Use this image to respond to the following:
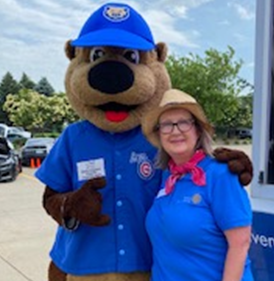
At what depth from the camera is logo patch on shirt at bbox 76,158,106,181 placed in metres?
2.03

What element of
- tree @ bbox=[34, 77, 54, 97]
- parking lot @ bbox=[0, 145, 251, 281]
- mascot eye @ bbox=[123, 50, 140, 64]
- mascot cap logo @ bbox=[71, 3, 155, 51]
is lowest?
parking lot @ bbox=[0, 145, 251, 281]

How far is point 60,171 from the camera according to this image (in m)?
2.09

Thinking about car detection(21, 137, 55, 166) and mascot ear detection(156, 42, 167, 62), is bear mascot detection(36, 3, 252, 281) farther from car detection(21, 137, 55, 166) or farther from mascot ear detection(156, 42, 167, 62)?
car detection(21, 137, 55, 166)

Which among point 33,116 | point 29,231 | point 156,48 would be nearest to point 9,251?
point 29,231

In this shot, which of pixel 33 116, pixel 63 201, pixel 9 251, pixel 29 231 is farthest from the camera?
pixel 33 116

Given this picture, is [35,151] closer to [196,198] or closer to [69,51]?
[69,51]

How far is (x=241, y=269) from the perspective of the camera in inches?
65.1

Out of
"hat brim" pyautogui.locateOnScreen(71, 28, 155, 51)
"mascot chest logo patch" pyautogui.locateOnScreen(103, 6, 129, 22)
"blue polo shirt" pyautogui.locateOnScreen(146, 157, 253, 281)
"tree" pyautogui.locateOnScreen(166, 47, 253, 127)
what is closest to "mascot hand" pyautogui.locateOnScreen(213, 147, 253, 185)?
"blue polo shirt" pyautogui.locateOnScreen(146, 157, 253, 281)

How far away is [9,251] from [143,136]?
4571mm

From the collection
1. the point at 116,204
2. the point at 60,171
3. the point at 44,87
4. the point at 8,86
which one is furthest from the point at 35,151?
the point at 44,87

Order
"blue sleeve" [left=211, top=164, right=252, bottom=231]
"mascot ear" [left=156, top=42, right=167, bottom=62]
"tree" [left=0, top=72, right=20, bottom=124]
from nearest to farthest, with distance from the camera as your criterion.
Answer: "blue sleeve" [left=211, top=164, right=252, bottom=231]
"mascot ear" [left=156, top=42, right=167, bottom=62]
"tree" [left=0, top=72, right=20, bottom=124]

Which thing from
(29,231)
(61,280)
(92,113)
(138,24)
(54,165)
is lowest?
(29,231)

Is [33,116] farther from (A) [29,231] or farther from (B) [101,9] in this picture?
(B) [101,9]

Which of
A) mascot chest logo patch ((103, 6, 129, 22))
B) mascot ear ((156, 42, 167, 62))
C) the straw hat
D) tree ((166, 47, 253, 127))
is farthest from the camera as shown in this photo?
tree ((166, 47, 253, 127))
